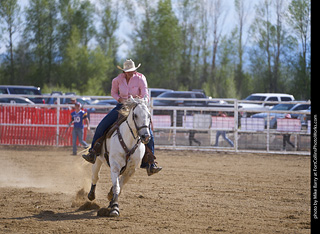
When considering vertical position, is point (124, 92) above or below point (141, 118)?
above

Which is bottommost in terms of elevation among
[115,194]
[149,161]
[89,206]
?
[89,206]

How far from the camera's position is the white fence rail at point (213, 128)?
1902 cm

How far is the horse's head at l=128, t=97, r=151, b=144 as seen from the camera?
→ 23.2 ft

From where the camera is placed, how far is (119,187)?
759cm

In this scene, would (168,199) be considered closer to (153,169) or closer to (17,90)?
(153,169)

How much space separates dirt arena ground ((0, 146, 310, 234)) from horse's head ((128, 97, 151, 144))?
1.23m

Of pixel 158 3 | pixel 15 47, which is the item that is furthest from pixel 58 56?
pixel 158 3

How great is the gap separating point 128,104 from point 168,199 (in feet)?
7.49

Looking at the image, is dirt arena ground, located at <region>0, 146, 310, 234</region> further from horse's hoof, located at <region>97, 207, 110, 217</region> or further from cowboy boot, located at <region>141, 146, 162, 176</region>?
cowboy boot, located at <region>141, 146, 162, 176</region>

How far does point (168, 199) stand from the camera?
9.01 metres

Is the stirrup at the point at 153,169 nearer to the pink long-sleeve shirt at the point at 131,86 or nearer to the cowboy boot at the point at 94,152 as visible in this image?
the cowboy boot at the point at 94,152

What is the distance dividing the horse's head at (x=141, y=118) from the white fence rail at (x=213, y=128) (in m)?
11.5

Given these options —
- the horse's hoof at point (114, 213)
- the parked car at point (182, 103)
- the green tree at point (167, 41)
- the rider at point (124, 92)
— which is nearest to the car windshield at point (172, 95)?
the parked car at point (182, 103)

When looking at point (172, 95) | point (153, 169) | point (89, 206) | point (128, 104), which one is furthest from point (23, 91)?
point (128, 104)
